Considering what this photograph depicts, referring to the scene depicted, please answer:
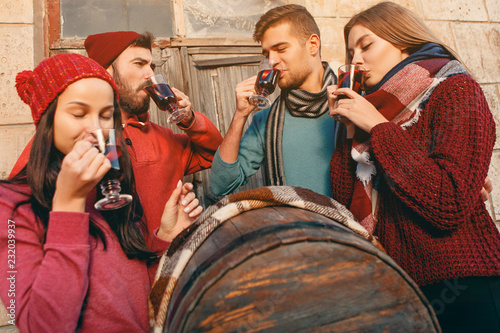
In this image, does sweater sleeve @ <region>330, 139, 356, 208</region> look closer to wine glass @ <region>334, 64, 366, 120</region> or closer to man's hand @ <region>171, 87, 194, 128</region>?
wine glass @ <region>334, 64, 366, 120</region>

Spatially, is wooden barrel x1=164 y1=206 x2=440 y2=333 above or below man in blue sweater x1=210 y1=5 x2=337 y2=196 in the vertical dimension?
below

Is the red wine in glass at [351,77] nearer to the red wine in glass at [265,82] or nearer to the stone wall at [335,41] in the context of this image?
the red wine in glass at [265,82]

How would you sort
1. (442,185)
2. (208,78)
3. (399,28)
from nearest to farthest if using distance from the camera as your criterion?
(442,185), (399,28), (208,78)

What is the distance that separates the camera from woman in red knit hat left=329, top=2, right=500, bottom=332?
1323 mm

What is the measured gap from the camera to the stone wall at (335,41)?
284 cm

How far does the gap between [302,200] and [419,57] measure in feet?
3.60

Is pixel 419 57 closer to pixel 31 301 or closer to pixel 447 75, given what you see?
pixel 447 75

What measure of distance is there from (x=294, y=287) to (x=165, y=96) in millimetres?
1499

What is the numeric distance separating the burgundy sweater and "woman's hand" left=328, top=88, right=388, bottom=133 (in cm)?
120

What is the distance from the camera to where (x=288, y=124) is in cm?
230

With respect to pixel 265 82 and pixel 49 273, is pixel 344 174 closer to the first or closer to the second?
pixel 265 82

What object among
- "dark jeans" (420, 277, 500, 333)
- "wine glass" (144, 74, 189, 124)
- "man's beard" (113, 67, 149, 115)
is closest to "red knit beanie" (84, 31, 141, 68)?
"man's beard" (113, 67, 149, 115)

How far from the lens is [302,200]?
1.15 meters

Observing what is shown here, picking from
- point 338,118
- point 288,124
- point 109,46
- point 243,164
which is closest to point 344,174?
point 338,118
